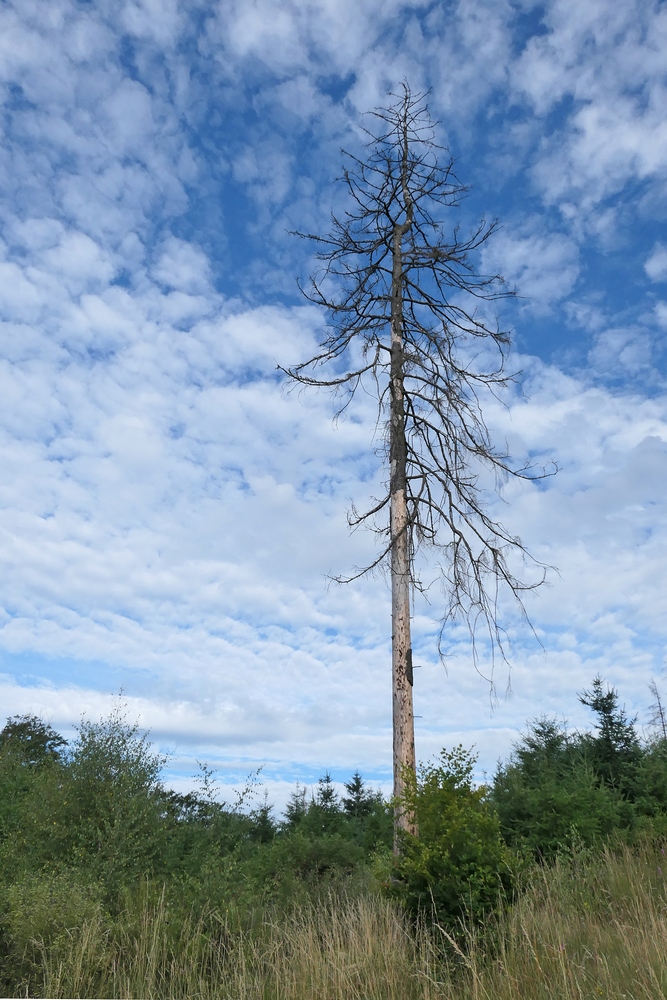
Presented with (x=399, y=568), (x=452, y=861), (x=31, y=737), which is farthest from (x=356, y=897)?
(x=31, y=737)

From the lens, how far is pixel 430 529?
10961mm

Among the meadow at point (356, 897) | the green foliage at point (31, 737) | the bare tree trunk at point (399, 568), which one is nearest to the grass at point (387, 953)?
the meadow at point (356, 897)

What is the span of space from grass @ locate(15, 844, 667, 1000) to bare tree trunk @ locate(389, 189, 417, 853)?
1555 millimetres

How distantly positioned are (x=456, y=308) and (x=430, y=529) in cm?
436

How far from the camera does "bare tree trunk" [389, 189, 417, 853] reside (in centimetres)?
945

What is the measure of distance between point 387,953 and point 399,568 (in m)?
5.24

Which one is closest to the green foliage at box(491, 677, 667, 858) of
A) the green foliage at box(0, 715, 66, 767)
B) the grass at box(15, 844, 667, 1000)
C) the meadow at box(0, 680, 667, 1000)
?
the meadow at box(0, 680, 667, 1000)

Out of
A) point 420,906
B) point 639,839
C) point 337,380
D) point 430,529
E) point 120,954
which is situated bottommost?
A: point 120,954

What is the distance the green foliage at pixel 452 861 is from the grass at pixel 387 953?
9.2 inches

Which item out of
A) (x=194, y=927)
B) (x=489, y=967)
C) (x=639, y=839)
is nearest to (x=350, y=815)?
(x=639, y=839)

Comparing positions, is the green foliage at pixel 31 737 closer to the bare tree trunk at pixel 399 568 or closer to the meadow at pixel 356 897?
Answer: the meadow at pixel 356 897

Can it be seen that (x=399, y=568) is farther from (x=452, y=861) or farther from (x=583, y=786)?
(x=583, y=786)

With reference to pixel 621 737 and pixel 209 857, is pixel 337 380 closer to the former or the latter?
pixel 209 857

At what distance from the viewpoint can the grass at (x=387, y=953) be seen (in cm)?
505
